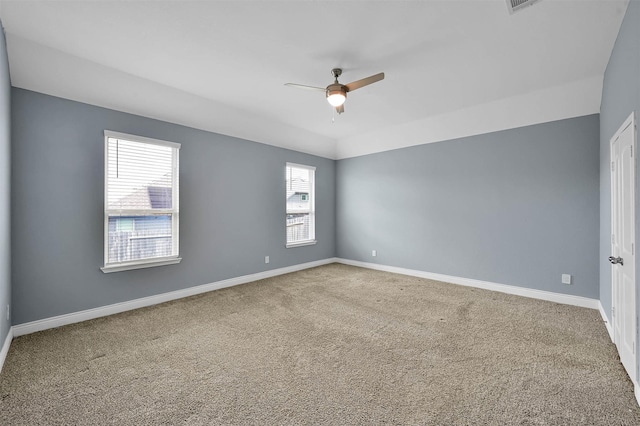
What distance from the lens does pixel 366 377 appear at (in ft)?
Answer: 7.17

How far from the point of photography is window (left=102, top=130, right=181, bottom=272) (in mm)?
3541

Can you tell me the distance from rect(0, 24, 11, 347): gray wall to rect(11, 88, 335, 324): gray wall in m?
0.20

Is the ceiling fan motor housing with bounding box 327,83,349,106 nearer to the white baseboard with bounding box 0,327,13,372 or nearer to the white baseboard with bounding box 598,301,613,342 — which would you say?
the white baseboard with bounding box 598,301,613,342

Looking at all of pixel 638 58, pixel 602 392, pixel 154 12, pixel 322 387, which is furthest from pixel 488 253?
pixel 154 12

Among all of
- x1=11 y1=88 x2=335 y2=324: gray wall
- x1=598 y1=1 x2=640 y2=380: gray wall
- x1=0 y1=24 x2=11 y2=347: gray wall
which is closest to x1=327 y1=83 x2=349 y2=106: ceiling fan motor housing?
x1=598 y1=1 x2=640 y2=380: gray wall

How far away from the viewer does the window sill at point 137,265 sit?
3.48 meters

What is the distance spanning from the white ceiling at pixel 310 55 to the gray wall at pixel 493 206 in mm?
408

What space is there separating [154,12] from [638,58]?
3574 mm

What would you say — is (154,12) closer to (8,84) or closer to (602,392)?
(8,84)

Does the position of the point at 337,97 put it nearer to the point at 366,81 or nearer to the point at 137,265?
the point at 366,81

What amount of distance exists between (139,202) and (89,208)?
53 cm

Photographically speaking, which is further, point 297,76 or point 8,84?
point 297,76

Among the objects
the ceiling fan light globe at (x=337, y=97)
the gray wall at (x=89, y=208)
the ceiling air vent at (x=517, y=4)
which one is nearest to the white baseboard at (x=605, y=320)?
the ceiling air vent at (x=517, y=4)

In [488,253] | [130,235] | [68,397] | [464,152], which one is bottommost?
[68,397]
